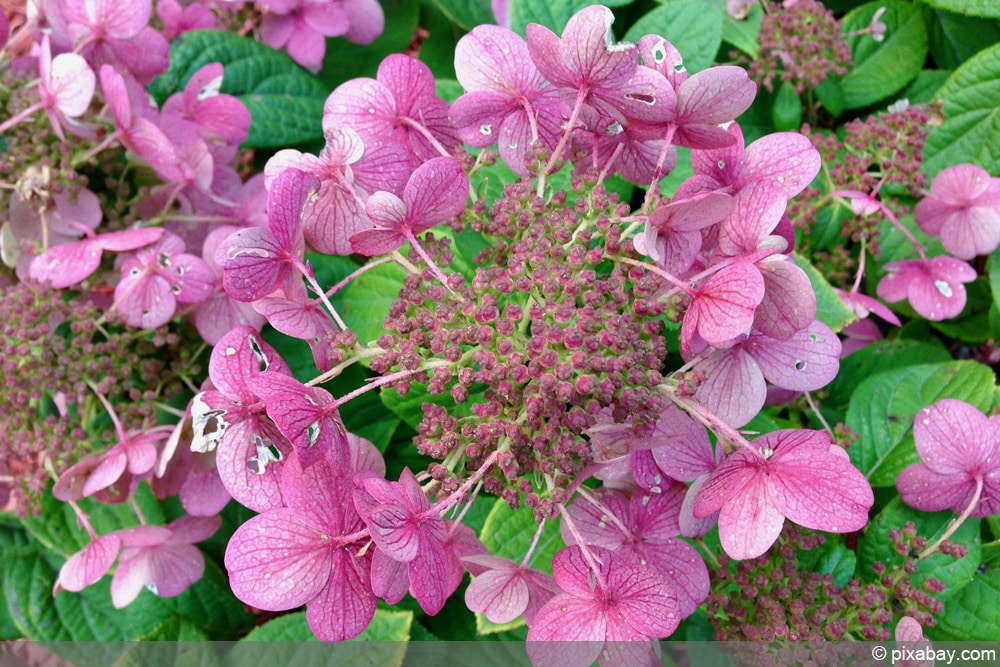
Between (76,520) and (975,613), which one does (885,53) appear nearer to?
(975,613)

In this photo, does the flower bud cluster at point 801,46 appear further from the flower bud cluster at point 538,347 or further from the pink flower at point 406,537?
the pink flower at point 406,537

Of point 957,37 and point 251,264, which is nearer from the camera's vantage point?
point 251,264

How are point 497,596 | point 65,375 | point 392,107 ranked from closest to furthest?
point 497,596 → point 392,107 → point 65,375

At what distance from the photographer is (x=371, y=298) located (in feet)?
3.90

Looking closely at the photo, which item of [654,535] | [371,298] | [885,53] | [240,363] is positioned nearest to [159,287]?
[371,298]

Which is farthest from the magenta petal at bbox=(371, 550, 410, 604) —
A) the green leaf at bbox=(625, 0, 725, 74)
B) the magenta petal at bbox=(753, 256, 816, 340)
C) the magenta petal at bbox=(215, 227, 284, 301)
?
the green leaf at bbox=(625, 0, 725, 74)

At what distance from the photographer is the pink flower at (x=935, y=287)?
122cm

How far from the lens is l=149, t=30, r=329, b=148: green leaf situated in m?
1.45

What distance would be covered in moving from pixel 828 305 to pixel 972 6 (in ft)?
1.95

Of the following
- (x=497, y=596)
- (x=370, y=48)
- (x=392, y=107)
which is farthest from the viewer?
(x=370, y=48)

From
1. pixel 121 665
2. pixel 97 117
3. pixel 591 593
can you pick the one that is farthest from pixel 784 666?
pixel 97 117

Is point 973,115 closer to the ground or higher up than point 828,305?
higher up

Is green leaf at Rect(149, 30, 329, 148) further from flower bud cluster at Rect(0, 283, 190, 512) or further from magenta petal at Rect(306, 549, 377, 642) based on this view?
magenta petal at Rect(306, 549, 377, 642)

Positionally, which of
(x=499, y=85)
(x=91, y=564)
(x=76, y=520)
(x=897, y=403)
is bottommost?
(x=76, y=520)
